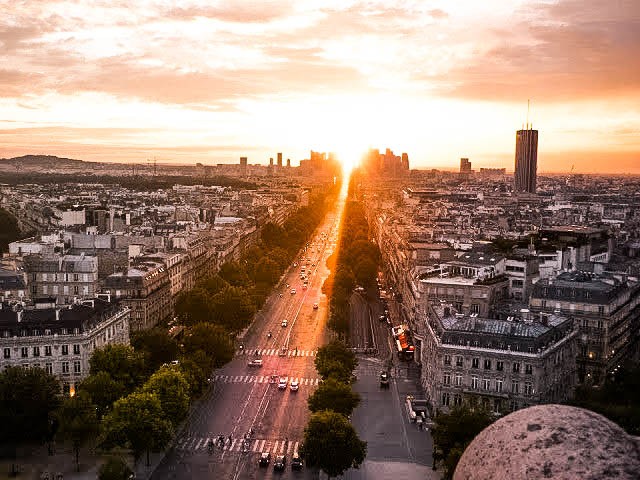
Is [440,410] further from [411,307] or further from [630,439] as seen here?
[630,439]

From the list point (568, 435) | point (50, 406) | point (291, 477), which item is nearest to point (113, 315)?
point (50, 406)

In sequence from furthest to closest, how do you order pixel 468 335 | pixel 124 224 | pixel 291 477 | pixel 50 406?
pixel 124 224 → pixel 468 335 → pixel 50 406 → pixel 291 477

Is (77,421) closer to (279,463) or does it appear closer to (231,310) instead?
(279,463)

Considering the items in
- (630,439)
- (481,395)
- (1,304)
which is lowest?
(481,395)

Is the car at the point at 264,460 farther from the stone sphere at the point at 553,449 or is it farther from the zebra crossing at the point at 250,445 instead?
the stone sphere at the point at 553,449

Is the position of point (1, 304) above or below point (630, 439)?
below

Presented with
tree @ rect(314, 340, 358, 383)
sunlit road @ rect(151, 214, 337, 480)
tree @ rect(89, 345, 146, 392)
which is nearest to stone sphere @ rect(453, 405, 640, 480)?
sunlit road @ rect(151, 214, 337, 480)

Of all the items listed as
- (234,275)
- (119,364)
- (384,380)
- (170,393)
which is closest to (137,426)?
(170,393)
